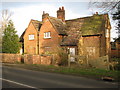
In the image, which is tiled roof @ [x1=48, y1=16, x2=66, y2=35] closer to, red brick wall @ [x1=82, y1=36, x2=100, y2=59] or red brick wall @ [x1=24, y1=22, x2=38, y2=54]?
red brick wall @ [x1=24, y1=22, x2=38, y2=54]

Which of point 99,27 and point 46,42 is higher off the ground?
point 99,27

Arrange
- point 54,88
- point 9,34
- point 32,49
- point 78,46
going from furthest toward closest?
point 32,49 → point 9,34 → point 78,46 → point 54,88

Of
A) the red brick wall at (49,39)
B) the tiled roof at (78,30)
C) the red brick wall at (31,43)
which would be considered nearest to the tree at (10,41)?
the red brick wall at (31,43)

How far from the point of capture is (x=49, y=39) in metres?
25.9

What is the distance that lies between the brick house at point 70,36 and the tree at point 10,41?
134 inches

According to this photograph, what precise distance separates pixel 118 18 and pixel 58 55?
331 inches

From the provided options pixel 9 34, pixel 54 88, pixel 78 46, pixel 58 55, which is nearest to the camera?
pixel 54 88

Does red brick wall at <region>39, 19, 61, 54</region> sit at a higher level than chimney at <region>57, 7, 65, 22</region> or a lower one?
lower

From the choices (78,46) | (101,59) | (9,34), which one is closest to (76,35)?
(78,46)

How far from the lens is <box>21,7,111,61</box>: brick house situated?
73.6ft

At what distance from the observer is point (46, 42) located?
26312 millimetres

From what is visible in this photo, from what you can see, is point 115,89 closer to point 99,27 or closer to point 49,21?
point 99,27

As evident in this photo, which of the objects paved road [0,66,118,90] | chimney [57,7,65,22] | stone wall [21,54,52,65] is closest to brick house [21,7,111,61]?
chimney [57,7,65,22]

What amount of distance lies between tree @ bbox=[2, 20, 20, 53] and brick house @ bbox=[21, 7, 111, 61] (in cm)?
341
